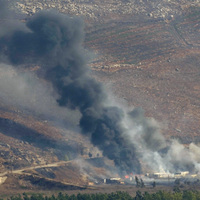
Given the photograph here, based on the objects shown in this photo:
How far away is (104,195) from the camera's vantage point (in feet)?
427

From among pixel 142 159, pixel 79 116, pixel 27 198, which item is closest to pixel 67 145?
pixel 79 116

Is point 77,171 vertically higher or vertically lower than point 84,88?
lower

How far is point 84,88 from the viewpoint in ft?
555

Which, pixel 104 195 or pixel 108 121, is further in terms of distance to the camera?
pixel 108 121

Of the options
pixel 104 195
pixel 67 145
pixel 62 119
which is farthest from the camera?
pixel 62 119

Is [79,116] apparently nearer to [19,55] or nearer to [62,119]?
[62,119]

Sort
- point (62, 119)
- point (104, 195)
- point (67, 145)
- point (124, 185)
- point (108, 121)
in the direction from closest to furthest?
point (104, 195) → point (124, 185) → point (108, 121) → point (67, 145) → point (62, 119)

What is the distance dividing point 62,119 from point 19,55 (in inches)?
979

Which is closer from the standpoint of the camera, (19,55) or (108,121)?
(108,121)

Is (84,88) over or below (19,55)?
below

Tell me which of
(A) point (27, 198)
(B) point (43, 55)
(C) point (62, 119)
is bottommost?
(A) point (27, 198)

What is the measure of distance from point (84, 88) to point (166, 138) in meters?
34.5

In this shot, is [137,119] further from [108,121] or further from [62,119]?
[62,119]

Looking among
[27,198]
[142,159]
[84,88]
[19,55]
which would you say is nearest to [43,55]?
[19,55]
